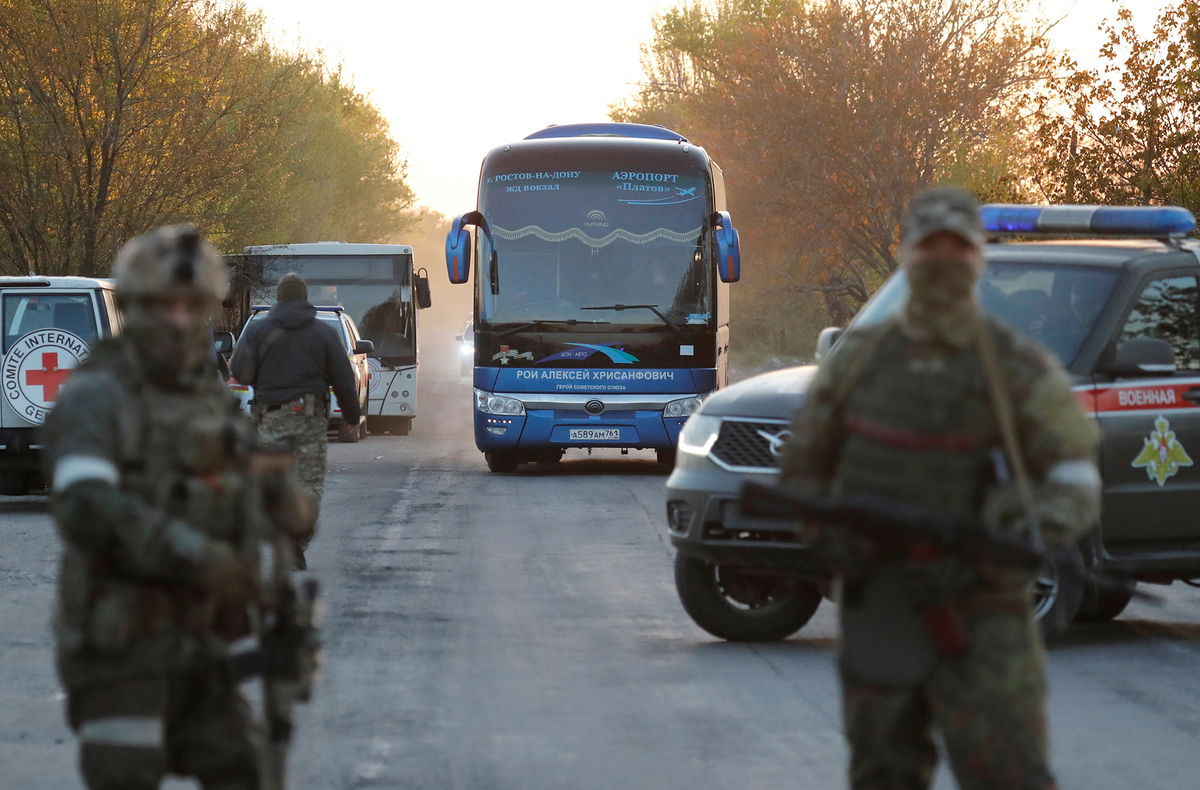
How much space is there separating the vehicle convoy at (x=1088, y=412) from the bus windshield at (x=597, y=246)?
10341 millimetres

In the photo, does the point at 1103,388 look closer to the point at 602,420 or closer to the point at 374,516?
the point at 374,516

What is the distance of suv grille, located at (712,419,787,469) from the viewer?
28.9 feet

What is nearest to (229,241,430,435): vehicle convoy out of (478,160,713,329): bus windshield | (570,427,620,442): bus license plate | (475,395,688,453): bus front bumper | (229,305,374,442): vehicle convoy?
(229,305,374,442): vehicle convoy

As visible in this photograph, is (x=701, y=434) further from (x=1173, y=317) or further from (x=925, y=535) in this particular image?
(x=925, y=535)

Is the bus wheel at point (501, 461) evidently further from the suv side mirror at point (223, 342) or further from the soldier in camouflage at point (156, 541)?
the soldier in camouflage at point (156, 541)

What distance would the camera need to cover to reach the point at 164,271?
425cm

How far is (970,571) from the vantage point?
168 inches

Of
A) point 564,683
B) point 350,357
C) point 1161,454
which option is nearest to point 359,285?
point 350,357

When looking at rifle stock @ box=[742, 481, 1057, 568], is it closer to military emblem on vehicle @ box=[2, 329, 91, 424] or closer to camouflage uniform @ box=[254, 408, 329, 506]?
camouflage uniform @ box=[254, 408, 329, 506]

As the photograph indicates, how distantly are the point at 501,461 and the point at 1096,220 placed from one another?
37.4ft

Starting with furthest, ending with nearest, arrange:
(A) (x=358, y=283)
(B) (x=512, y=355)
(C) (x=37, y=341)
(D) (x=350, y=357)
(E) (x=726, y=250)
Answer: (A) (x=358, y=283) → (D) (x=350, y=357) → (B) (x=512, y=355) → (E) (x=726, y=250) → (C) (x=37, y=341)

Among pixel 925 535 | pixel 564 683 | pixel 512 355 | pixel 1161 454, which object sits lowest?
pixel 564 683

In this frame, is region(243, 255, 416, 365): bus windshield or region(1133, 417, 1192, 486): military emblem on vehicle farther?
region(243, 255, 416, 365): bus windshield

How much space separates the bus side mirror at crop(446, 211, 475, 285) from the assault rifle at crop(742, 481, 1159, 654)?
15.1 metres
